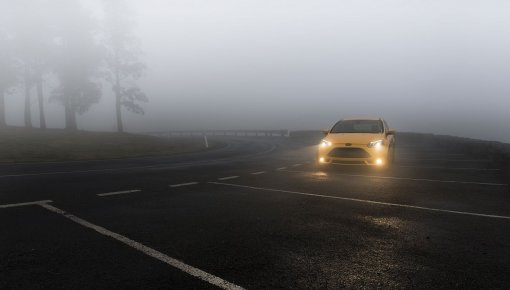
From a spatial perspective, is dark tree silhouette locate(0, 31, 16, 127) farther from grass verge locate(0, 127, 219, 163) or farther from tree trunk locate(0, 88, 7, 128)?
grass verge locate(0, 127, 219, 163)

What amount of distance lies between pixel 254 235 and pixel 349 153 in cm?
742

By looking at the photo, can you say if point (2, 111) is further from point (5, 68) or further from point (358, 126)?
point (358, 126)

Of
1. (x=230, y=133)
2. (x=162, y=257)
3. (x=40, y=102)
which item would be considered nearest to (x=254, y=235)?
(x=162, y=257)

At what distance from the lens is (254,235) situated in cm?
523

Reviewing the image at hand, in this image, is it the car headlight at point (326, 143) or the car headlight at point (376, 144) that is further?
the car headlight at point (326, 143)

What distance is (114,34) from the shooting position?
4150cm

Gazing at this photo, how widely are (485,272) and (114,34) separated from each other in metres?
43.5

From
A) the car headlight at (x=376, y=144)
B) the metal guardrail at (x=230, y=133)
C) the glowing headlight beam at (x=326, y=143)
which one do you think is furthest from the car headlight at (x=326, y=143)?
the metal guardrail at (x=230, y=133)

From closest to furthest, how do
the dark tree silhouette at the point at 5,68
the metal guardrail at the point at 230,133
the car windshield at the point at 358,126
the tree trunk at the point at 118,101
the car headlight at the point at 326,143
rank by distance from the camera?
the car headlight at the point at 326,143 < the car windshield at the point at 358,126 < the dark tree silhouette at the point at 5,68 < the tree trunk at the point at 118,101 < the metal guardrail at the point at 230,133

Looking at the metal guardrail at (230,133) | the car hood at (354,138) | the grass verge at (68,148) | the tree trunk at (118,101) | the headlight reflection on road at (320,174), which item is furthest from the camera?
the metal guardrail at (230,133)

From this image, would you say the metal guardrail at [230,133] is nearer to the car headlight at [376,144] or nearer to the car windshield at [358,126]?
the car windshield at [358,126]

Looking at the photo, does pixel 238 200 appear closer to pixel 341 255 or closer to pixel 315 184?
pixel 315 184

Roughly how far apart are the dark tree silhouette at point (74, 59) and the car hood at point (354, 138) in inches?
1223

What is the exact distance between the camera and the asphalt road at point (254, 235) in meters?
3.74
